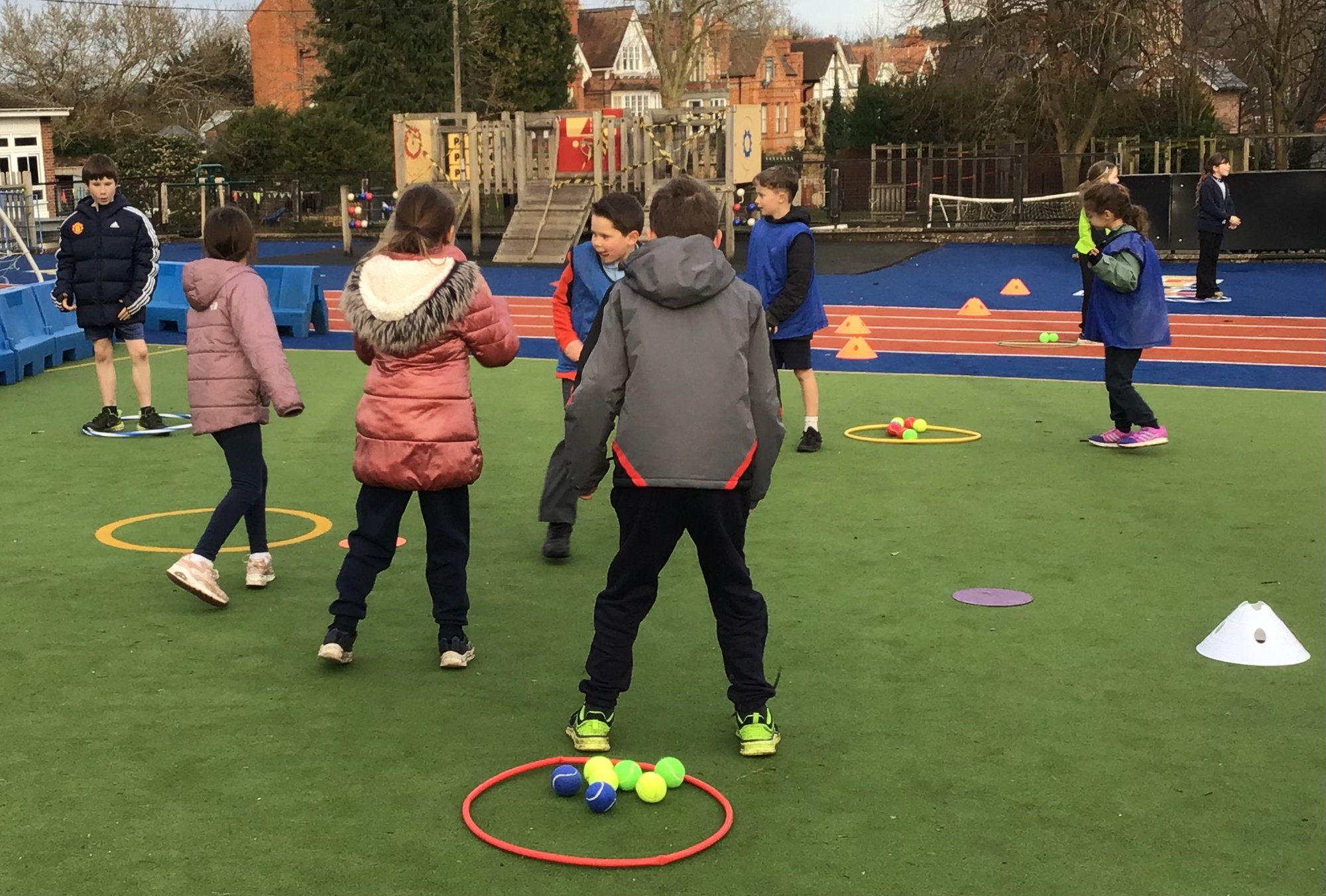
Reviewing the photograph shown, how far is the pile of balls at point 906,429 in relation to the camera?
34.7 feet

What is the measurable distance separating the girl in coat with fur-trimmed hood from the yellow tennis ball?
1362 mm

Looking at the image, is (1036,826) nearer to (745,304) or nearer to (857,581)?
(745,304)

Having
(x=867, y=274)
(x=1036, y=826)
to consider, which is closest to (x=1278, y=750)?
(x=1036, y=826)

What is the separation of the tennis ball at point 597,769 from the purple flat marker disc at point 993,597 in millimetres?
2498

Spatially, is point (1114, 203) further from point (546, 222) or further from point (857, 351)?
point (546, 222)

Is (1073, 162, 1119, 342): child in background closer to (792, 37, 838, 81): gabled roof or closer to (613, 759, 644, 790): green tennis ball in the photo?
(613, 759, 644, 790): green tennis ball

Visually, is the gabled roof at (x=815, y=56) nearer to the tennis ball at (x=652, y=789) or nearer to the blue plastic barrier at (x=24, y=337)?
the blue plastic barrier at (x=24, y=337)

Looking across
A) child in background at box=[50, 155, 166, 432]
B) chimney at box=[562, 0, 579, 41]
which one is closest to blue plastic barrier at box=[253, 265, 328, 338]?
child in background at box=[50, 155, 166, 432]

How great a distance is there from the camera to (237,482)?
669cm

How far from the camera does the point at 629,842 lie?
4223 mm

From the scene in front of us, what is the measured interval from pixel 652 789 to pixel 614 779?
0.12 metres

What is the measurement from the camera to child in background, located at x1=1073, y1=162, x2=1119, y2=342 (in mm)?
10578

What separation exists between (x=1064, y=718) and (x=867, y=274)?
68.8 ft

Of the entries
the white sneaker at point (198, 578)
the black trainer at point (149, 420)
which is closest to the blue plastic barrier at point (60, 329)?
the black trainer at point (149, 420)
